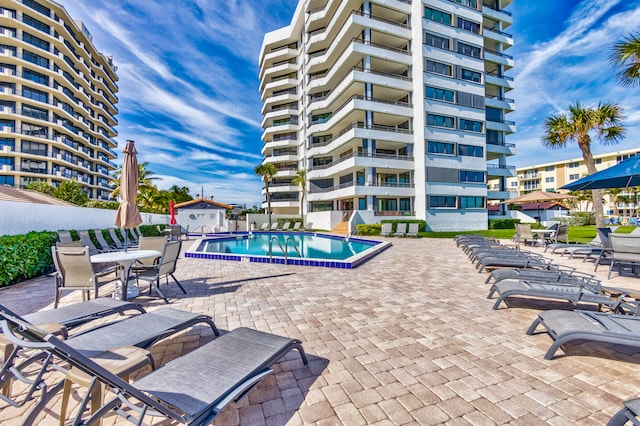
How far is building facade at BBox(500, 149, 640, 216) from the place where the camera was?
52125mm

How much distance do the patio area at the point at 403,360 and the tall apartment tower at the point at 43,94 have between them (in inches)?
2054

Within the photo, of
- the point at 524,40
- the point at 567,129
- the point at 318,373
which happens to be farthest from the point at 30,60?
the point at 524,40

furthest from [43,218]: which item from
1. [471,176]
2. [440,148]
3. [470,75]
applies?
[470,75]

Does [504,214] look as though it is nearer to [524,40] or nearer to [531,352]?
[524,40]

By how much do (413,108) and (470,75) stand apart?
7.87 meters

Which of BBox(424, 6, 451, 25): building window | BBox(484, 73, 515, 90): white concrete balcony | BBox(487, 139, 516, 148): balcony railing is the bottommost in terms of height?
BBox(487, 139, 516, 148): balcony railing

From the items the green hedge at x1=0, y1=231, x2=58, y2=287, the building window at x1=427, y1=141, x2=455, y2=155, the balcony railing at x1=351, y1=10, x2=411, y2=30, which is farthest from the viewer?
the building window at x1=427, y1=141, x2=455, y2=155

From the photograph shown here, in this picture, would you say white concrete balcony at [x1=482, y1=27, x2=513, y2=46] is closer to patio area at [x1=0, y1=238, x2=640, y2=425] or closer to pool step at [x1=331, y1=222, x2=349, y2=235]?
pool step at [x1=331, y1=222, x2=349, y2=235]

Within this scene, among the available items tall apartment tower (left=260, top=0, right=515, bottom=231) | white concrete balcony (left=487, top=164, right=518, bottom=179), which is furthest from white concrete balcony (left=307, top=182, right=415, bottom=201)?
white concrete balcony (left=487, top=164, right=518, bottom=179)

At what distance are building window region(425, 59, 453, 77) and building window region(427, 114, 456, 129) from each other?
440 cm

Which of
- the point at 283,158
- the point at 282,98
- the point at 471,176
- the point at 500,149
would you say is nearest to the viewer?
the point at 471,176

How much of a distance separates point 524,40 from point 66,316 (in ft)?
153

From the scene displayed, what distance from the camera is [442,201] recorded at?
2627 centimetres

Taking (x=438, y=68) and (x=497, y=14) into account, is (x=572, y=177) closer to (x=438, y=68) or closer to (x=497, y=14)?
(x=497, y=14)
